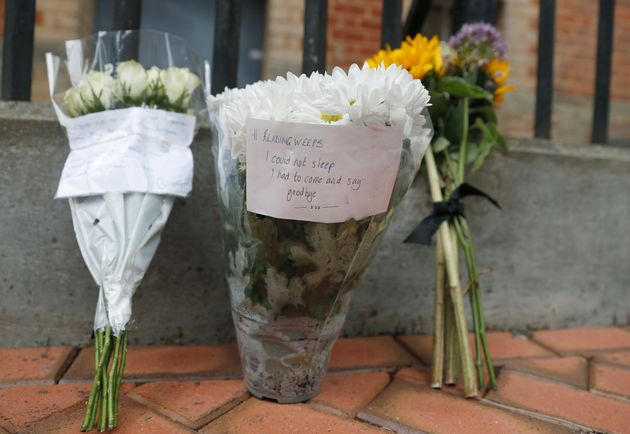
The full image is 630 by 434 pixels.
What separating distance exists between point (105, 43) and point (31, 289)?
1.77 ft

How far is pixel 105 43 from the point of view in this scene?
3.15 ft

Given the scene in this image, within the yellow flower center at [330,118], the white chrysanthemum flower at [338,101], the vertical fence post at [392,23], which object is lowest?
the yellow flower center at [330,118]

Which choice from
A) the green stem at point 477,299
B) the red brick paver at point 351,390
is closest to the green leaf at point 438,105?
the green stem at point 477,299

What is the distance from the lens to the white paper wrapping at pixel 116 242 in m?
0.76

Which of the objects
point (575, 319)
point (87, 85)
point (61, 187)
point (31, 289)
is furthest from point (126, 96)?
point (575, 319)

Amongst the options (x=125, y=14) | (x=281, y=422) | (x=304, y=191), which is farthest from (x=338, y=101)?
(x=125, y=14)

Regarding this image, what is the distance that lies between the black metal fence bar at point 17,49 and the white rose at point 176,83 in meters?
0.41

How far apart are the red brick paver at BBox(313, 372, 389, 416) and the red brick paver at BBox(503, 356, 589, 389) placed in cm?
31

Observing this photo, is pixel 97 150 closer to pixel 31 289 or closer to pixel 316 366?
pixel 31 289

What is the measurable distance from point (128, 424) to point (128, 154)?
441 millimetres

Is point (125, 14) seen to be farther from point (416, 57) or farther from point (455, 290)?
point (455, 290)

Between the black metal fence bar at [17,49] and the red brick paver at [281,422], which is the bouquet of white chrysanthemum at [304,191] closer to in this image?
the red brick paver at [281,422]

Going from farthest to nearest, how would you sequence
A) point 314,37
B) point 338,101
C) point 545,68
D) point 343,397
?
1. point 545,68
2. point 314,37
3. point 343,397
4. point 338,101

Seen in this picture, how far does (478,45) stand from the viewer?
3.43 ft
